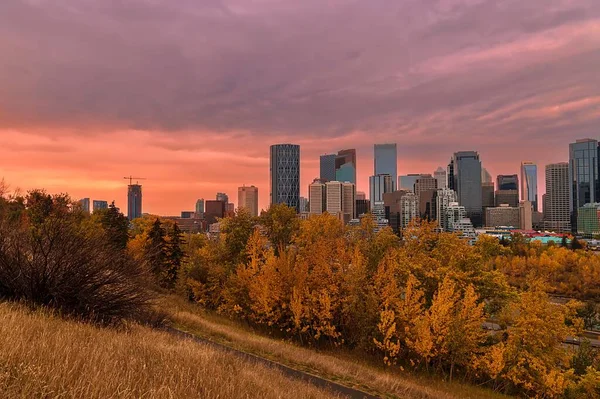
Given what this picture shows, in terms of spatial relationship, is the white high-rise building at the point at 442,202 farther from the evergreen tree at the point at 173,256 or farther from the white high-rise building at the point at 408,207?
the evergreen tree at the point at 173,256

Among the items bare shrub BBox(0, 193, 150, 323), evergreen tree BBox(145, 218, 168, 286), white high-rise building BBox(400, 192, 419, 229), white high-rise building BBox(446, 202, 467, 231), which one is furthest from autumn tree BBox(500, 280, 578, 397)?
white high-rise building BBox(400, 192, 419, 229)

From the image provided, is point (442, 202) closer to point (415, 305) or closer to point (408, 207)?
point (408, 207)

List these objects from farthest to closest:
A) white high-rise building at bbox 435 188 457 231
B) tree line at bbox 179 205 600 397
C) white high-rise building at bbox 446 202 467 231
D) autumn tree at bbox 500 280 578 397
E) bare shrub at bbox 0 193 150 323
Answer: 1. white high-rise building at bbox 435 188 457 231
2. white high-rise building at bbox 446 202 467 231
3. tree line at bbox 179 205 600 397
4. autumn tree at bbox 500 280 578 397
5. bare shrub at bbox 0 193 150 323

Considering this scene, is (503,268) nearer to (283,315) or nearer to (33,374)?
(283,315)

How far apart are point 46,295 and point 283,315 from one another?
2238cm

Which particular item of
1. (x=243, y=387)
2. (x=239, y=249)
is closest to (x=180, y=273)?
(x=239, y=249)

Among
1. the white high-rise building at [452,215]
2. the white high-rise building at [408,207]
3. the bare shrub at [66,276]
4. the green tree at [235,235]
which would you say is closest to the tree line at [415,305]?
the green tree at [235,235]

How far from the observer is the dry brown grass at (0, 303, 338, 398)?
4660 mm

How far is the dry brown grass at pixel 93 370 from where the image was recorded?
466 centimetres

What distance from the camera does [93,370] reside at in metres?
5.36

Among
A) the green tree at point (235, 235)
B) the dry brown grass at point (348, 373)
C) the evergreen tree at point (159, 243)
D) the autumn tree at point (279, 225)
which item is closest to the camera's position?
the dry brown grass at point (348, 373)

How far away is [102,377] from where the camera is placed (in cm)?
520

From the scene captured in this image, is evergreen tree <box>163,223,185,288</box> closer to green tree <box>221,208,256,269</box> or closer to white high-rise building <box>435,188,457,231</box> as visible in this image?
green tree <box>221,208,256,269</box>

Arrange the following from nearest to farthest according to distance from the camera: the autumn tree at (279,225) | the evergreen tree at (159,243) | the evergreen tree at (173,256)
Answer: the evergreen tree at (159,243), the evergreen tree at (173,256), the autumn tree at (279,225)
